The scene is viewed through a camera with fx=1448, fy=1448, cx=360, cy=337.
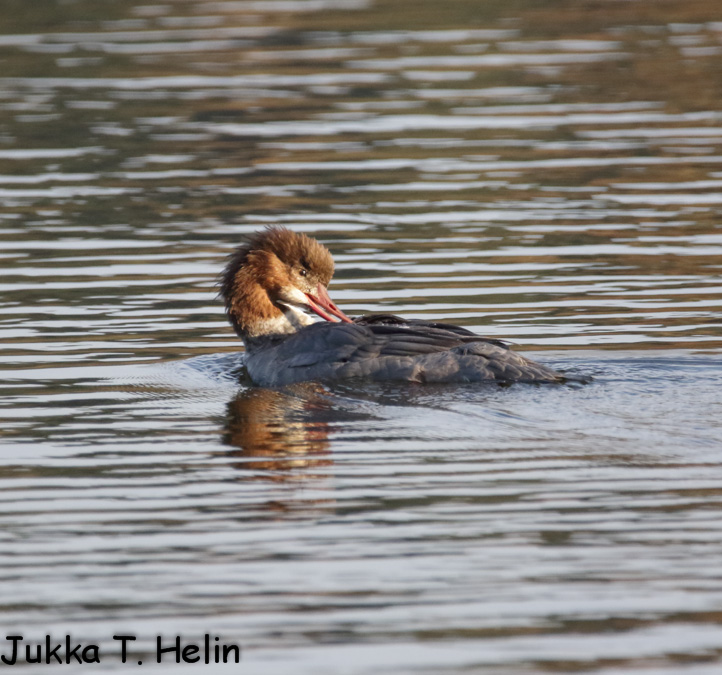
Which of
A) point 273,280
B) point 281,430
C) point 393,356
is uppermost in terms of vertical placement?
point 273,280

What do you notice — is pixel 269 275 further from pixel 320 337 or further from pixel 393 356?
pixel 393 356

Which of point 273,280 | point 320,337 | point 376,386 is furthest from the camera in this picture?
point 273,280

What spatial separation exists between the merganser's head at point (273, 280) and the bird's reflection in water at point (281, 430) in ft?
2.80

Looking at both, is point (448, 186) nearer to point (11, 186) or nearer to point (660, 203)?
point (660, 203)

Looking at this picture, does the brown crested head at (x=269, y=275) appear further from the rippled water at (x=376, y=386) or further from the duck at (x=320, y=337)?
the rippled water at (x=376, y=386)

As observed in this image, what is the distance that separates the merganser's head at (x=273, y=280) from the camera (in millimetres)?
10125

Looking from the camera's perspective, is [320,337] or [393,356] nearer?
[393,356]

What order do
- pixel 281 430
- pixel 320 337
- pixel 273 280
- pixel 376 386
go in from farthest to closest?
pixel 273 280, pixel 320 337, pixel 376 386, pixel 281 430

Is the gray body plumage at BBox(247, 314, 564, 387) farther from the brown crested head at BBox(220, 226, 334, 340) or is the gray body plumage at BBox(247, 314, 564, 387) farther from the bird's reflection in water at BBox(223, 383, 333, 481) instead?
the brown crested head at BBox(220, 226, 334, 340)

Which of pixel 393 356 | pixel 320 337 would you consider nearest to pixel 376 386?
pixel 393 356

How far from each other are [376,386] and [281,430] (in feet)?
3.07

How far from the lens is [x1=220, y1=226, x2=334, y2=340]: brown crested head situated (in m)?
10.1

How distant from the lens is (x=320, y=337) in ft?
30.7

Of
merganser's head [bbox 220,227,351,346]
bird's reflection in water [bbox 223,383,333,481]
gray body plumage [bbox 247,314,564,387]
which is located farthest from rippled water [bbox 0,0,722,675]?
merganser's head [bbox 220,227,351,346]
